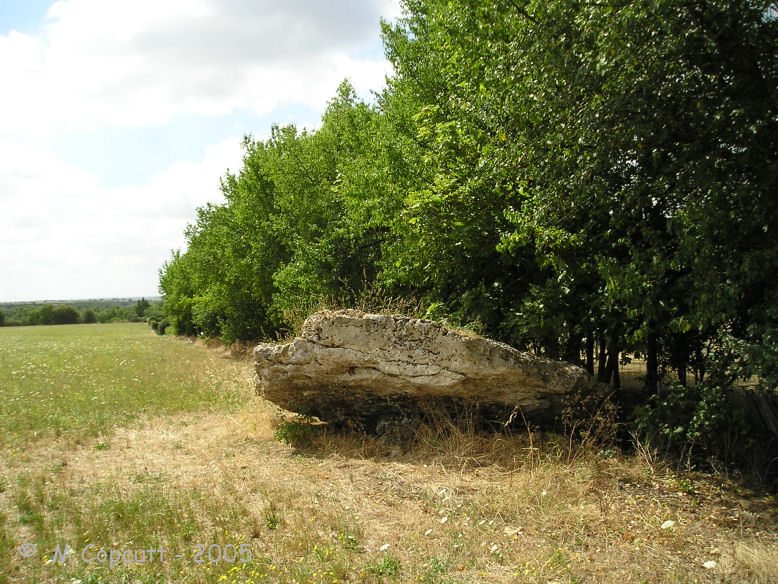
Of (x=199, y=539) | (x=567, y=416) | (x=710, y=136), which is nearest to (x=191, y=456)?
(x=199, y=539)

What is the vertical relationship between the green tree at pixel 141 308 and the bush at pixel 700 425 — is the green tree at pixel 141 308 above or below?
above

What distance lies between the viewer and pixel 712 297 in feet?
21.2

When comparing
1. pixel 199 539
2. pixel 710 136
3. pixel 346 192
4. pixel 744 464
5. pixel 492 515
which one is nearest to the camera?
pixel 199 539

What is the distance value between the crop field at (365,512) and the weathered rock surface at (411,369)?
634 mm

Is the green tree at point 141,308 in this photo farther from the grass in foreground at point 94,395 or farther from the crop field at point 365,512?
the crop field at point 365,512

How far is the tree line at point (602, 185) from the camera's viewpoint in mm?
6348

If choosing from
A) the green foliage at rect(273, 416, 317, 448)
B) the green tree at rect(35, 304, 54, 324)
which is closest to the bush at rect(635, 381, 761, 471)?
the green foliage at rect(273, 416, 317, 448)

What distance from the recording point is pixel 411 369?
329 inches

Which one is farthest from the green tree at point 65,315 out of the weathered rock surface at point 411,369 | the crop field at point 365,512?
the weathered rock surface at point 411,369

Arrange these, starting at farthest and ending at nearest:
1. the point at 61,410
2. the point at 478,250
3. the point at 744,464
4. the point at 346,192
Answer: the point at 346,192
the point at 61,410
the point at 478,250
the point at 744,464

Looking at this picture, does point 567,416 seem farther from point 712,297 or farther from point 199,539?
point 199,539

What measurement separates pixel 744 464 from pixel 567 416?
245cm

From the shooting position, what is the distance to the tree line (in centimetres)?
635

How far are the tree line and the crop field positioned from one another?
5.27 feet
